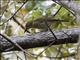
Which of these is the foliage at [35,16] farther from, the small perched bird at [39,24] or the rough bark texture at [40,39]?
the rough bark texture at [40,39]

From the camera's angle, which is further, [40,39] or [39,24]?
[39,24]

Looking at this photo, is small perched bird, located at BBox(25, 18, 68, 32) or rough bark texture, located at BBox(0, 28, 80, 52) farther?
small perched bird, located at BBox(25, 18, 68, 32)

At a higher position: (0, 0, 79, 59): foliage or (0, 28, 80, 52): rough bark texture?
(0, 0, 79, 59): foliage

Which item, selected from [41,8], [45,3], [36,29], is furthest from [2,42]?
[45,3]

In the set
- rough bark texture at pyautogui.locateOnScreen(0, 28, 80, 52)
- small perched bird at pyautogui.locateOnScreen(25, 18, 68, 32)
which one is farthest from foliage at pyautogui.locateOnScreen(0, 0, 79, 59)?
rough bark texture at pyautogui.locateOnScreen(0, 28, 80, 52)

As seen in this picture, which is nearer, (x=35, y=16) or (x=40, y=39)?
(x=40, y=39)

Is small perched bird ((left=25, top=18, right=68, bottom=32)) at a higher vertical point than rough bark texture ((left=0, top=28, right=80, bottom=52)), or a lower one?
higher

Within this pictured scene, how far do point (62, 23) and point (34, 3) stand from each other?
502 mm

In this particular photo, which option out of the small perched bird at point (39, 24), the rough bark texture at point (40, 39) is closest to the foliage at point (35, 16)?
the small perched bird at point (39, 24)

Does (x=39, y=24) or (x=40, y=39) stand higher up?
(x=39, y=24)

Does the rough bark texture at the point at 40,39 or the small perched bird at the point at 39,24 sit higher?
the small perched bird at the point at 39,24

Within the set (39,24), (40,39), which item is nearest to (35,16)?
(39,24)

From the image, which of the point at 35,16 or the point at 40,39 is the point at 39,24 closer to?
the point at 35,16

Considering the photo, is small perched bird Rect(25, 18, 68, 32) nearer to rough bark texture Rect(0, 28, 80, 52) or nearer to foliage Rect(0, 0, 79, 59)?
foliage Rect(0, 0, 79, 59)
